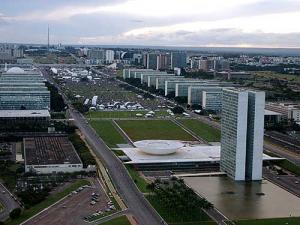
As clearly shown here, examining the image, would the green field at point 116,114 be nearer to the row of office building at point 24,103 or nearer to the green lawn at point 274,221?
the row of office building at point 24,103

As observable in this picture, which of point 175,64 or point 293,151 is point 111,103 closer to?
point 293,151

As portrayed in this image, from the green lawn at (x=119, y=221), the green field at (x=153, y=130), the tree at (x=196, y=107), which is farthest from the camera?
the tree at (x=196, y=107)

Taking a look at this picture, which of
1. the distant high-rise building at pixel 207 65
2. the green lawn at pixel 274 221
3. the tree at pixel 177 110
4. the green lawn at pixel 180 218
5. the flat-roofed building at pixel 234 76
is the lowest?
the green lawn at pixel 274 221

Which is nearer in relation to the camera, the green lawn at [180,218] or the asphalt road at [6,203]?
the green lawn at [180,218]

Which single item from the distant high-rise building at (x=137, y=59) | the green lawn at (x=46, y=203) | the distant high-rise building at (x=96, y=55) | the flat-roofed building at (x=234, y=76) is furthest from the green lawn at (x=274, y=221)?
the distant high-rise building at (x=96, y=55)

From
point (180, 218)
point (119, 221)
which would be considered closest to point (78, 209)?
point (119, 221)

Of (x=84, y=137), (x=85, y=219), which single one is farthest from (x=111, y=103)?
(x=85, y=219)

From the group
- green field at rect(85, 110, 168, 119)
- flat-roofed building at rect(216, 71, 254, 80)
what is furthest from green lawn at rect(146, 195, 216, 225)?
flat-roofed building at rect(216, 71, 254, 80)
